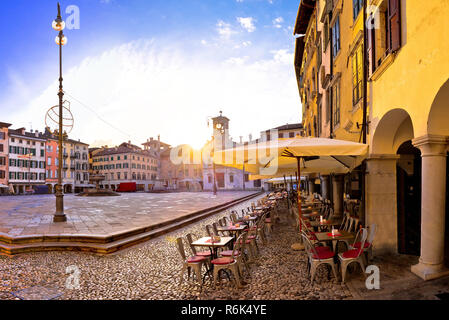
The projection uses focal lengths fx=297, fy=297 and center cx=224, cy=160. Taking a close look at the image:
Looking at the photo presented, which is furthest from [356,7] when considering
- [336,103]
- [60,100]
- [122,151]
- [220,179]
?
[122,151]

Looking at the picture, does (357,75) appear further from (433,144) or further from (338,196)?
(338,196)

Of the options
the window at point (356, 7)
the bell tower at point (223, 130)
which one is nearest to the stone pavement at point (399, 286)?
the window at point (356, 7)

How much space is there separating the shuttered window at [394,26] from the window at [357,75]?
2.53 metres

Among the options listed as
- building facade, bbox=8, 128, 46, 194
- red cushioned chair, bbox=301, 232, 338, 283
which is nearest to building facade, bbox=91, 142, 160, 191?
building facade, bbox=8, 128, 46, 194

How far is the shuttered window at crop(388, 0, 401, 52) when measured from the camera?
6230mm

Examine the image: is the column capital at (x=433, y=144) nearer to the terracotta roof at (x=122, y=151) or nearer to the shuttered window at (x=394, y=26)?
the shuttered window at (x=394, y=26)

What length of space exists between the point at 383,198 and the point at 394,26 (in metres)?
4.09

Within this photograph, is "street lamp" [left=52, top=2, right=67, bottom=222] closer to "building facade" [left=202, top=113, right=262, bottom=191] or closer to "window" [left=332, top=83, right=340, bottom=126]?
"window" [left=332, top=83, right=340, bottom=126]

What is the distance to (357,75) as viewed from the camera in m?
9.61

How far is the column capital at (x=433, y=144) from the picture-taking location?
5.34m

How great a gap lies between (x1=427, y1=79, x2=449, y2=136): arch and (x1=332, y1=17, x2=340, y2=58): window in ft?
25.8
